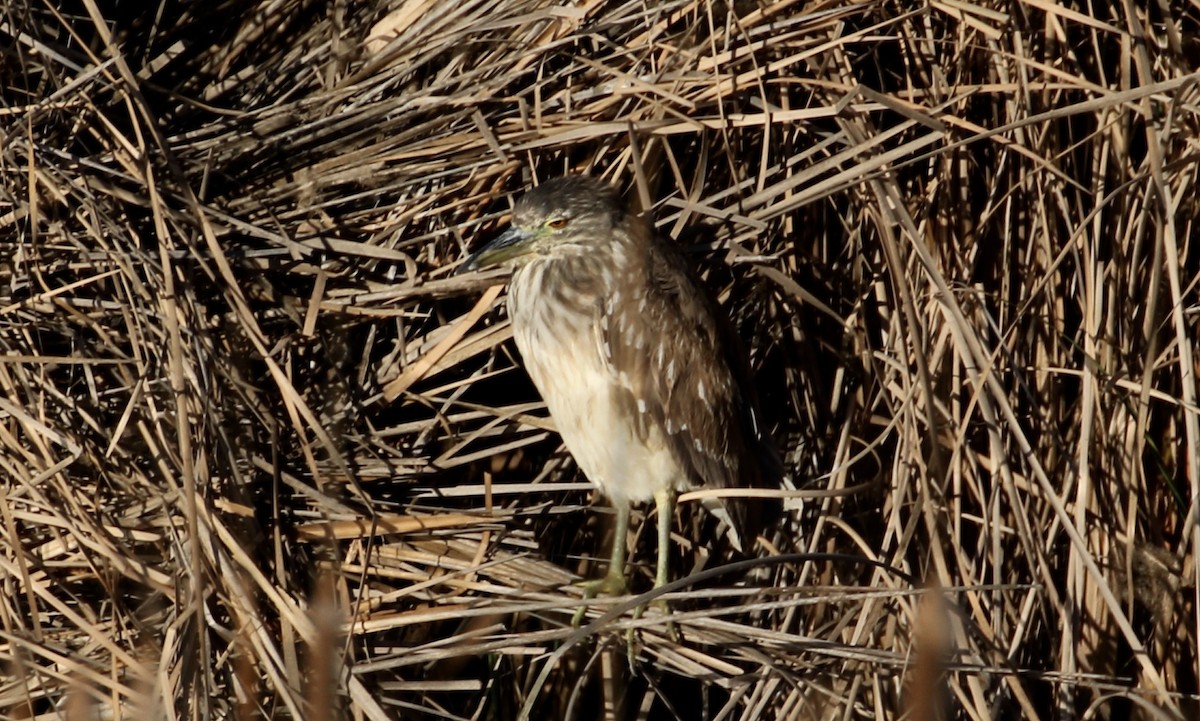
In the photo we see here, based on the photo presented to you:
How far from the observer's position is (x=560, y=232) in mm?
3096

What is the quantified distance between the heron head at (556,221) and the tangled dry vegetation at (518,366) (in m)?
0.15

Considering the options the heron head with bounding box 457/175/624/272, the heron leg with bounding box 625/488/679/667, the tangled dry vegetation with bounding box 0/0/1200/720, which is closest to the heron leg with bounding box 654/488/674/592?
the heron leg with bounding box 625/488/679/667

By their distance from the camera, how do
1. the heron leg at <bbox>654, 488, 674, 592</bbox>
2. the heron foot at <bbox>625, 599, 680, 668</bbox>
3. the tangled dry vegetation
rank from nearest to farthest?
the tangled dry vegetation, the heron foot at <bbox>625, 599, 680, 668</bbox>, the heron leg at <bbox>654, 488, 674, 592</bbox>

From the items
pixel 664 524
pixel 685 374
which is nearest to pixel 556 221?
pixel 685 374

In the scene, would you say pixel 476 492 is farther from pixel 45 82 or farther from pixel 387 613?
pixel 45 82

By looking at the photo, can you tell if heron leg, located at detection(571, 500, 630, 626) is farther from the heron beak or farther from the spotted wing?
the heron beak

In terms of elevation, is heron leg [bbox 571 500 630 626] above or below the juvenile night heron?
below

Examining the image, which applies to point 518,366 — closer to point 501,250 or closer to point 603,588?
point 501,250

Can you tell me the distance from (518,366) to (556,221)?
44 centimetres

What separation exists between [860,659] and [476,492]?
1.00m

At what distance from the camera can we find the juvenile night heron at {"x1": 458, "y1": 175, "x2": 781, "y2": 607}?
306 cm

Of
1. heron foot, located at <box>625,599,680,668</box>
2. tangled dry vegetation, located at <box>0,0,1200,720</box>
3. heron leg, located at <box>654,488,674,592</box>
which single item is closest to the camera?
tangled dry vegetation, located at <box>0,0,1200,720</box>

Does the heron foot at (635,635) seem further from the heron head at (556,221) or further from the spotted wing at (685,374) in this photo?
the heron head at (556,221)

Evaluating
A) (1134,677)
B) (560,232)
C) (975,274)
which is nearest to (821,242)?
(975,274)
